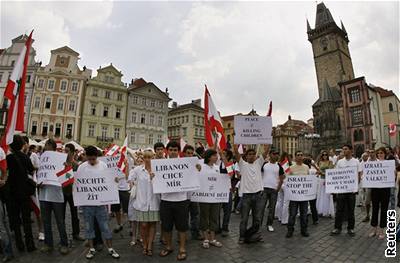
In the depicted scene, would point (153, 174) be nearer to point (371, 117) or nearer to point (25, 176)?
point (25, 176)

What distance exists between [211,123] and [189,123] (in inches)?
2088

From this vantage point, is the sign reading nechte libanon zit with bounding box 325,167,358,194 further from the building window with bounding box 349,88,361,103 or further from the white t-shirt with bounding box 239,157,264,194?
the building window with bounding box 349,88,361,103

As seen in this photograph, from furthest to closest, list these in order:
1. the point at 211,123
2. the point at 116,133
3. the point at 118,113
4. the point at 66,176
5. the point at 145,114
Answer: the point at 145,114, the point at 118,113, the point at 116,133, the point at 211,123, the point at 66,176

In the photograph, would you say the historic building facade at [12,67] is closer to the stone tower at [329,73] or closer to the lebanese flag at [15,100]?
→ the lebanese flag at [15,100]

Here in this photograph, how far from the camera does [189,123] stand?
59.6 m

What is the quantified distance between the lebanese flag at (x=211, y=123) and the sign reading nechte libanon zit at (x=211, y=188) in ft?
2.49

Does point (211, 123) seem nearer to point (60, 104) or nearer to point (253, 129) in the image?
point (253, 129)

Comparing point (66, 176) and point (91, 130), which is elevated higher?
point (91, 130)

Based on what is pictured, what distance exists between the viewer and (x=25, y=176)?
5.41 metres

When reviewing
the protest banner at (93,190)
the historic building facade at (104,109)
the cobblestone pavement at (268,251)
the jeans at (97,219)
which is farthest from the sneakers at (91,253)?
the historic building facade at (104,109)

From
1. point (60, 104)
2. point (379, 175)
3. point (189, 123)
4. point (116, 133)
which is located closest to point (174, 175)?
point (379, 175)

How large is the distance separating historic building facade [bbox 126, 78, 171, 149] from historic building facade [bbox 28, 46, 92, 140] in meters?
8.23

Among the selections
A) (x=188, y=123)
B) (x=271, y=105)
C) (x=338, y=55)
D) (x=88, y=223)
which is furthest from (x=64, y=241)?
(x=338, y=55)

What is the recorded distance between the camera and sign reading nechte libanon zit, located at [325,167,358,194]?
697 centimetres
